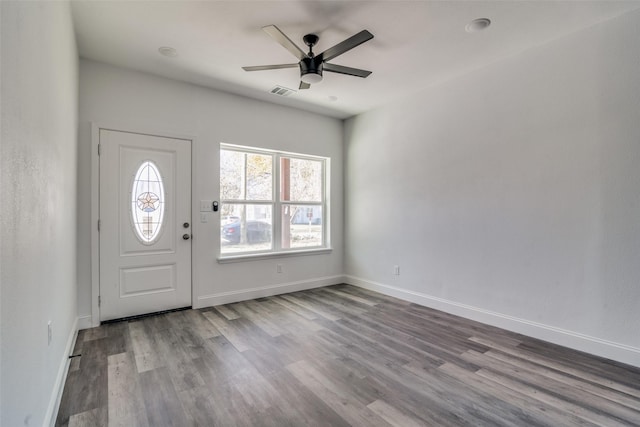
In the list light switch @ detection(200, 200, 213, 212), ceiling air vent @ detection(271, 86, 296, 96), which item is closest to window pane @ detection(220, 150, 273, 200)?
light switch @ detection(200, 200, 213, 212)

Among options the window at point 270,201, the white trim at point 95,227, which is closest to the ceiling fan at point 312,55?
the window at point 270,201

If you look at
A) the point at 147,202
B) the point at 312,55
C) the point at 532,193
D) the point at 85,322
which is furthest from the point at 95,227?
the point at 532,193

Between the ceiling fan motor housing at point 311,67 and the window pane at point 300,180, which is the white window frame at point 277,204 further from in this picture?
the ceiling fan motor housing at point 311,67

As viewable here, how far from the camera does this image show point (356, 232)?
16.9 feet

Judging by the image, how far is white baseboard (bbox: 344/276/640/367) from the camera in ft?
8.41

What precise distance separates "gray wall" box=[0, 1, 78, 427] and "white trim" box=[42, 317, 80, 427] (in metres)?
0.01

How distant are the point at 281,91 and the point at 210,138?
3.62 feet

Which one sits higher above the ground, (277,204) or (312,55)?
(312,55)

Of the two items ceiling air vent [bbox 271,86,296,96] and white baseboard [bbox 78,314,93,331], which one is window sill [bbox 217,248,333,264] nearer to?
white baseboard [bbox 78,314,93,331]

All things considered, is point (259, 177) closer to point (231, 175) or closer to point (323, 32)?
point (231, 175)

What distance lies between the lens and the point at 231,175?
4363mm

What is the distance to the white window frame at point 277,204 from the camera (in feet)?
14.1

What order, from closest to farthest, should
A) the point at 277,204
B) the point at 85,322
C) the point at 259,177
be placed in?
the point at 85,322
the point at 259,177
the point at 277,204

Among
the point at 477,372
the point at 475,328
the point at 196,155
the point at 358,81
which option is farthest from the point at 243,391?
the point at 358,81
